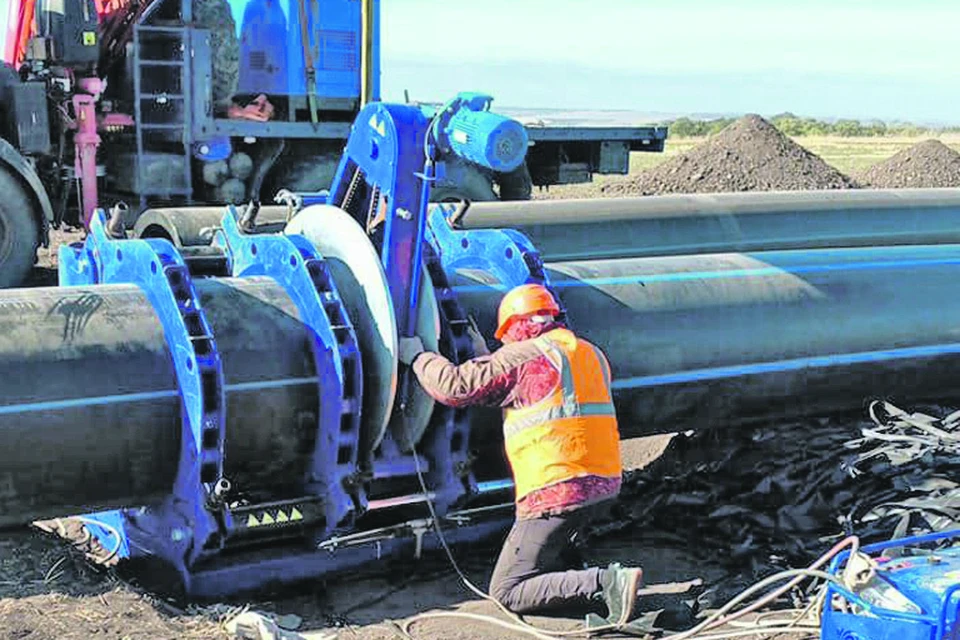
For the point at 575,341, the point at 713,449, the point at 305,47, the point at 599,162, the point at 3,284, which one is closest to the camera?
the point at 575,341

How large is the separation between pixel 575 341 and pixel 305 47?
25.5 ft

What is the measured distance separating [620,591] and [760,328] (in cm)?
181

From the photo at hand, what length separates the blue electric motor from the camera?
16.4 ft

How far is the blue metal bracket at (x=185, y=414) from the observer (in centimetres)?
462

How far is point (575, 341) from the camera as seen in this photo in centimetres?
486

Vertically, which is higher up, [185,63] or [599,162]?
[185,63]

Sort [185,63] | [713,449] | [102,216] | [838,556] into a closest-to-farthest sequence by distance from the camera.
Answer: [838,556], [102,216], [713,449], [185,63]

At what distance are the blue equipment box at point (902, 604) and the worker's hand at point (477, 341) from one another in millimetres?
1669

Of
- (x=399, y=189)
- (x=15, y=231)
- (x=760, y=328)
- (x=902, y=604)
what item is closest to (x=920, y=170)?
(x=15, y=231)

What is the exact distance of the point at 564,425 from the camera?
477 centimetres

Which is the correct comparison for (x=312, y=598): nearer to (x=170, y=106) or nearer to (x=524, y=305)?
(x=524, y=305)

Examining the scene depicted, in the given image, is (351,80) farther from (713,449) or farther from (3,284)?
(713,449)

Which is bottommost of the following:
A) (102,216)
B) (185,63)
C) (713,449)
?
(713,449)

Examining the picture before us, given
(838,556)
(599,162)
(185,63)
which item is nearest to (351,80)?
(185,63)
